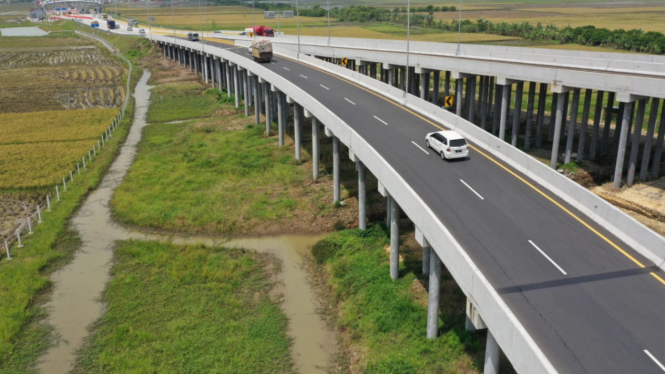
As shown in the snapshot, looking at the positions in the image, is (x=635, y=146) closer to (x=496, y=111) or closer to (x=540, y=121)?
(x=540, y=121)

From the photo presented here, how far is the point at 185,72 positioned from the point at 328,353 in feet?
305

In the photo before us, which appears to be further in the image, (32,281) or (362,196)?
(362,196)

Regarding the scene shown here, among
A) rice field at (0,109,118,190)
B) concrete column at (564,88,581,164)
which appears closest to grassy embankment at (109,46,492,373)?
rice field at (0,109,118,190)

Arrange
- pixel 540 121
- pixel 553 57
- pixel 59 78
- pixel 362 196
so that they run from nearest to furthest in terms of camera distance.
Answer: pixel 362 196 < pixel 540 121 < pixel 553 57 < pixel 59 78

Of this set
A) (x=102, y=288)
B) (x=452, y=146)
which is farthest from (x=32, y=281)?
(x=452, y=146)

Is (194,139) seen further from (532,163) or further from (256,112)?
(532,163)

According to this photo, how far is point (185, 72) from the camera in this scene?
10688 cm

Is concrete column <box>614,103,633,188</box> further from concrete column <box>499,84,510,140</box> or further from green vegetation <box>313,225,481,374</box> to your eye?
green vegetation <box>313,225,481,374</box>

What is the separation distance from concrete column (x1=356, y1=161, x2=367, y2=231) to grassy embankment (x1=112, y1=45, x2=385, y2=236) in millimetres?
2145

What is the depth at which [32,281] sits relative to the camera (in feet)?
90.8

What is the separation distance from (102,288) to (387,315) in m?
14.1

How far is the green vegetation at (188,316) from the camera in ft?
71.2

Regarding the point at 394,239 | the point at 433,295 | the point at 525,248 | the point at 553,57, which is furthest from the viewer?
the point at 553,57

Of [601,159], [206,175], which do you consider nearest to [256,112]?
[206,175]
